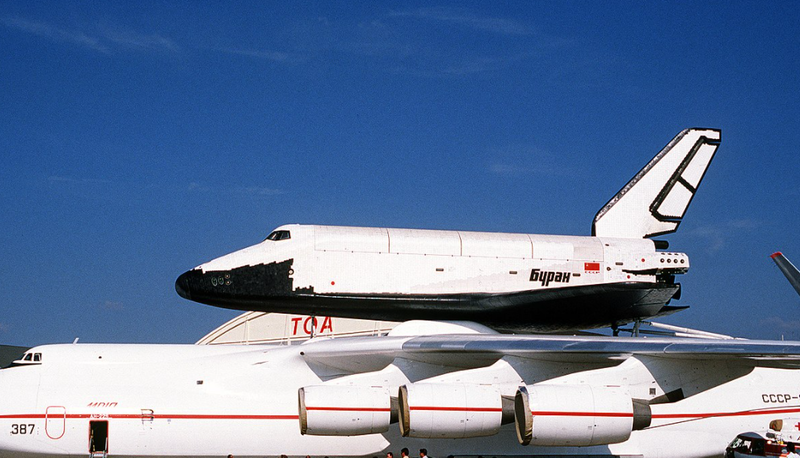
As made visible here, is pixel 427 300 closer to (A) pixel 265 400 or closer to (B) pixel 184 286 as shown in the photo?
(A) pixel 265 400

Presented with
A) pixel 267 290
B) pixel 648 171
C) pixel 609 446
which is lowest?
pixel 609 446

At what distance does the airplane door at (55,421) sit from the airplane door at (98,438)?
395 mm

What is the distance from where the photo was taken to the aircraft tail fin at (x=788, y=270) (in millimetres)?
15375

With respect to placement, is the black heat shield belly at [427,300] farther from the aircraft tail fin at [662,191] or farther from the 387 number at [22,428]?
the 387 number at [22,428]

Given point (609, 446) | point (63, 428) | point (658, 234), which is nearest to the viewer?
point (63, 428)

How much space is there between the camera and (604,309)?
14172 mm

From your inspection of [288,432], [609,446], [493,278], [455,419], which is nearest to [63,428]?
[288,432]

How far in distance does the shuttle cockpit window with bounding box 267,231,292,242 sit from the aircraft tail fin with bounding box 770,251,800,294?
8229 millimetres

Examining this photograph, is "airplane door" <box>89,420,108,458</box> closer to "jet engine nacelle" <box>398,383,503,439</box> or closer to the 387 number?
the 387 number

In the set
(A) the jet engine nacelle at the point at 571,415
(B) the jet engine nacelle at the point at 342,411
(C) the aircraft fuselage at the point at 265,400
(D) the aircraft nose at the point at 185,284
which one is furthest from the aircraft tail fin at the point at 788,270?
(D) the aircraft nose at the point at 185,284

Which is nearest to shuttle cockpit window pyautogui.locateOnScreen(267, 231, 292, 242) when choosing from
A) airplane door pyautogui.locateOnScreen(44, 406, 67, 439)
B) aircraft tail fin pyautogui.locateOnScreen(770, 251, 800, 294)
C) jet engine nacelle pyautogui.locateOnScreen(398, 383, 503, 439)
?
jet engine nacelle pyautogui.locateOnScreen(398, 383, 503, 439)

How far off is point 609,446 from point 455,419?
3197 millimetres

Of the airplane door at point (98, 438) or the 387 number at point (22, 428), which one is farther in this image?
the airplane door at point (98, 438)

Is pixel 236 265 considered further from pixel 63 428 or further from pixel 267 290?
pixel 63 428
